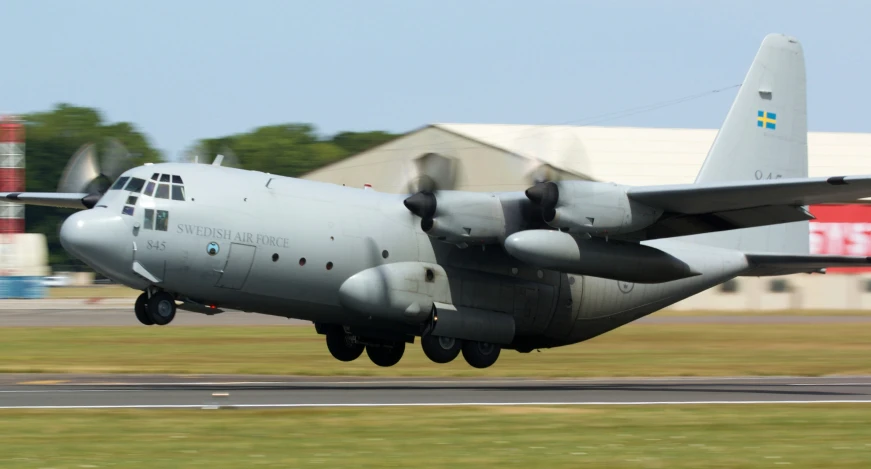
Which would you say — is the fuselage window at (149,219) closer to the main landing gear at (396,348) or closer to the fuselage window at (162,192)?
the fuselage window at (162,192)

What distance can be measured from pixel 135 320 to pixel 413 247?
73.0ft

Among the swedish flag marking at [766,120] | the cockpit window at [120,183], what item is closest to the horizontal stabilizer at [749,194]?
the swedish flag marking at [766,120]

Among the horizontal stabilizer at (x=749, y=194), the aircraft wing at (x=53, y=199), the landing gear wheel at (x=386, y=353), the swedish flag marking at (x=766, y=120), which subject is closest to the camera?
the horizontal stabilizer at (x=749, y=194)

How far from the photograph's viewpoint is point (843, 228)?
54188mm

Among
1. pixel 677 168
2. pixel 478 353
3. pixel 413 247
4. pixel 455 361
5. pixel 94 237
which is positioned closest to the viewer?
pixel 94 237

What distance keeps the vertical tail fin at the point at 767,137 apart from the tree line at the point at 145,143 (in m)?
76.9

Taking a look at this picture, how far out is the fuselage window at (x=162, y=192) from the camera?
1903cm

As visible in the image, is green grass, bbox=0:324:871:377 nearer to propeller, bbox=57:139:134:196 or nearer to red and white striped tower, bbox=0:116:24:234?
propeller, bbox=57:139:134:196

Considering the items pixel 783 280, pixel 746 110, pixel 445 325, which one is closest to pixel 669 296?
pixel 746 110

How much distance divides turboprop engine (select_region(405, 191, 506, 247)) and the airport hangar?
22.4 meters

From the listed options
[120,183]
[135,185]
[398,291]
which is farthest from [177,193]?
[398,291]

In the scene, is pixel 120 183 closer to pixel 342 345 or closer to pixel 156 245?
pixel 156 245

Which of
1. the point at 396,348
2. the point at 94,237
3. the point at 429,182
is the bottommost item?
the point at 396,348

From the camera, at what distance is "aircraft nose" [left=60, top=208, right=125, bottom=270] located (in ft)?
59.7
